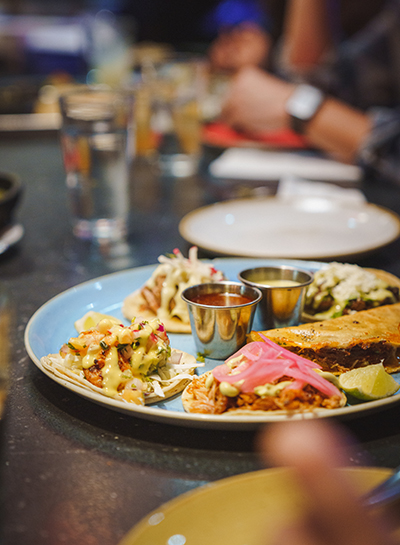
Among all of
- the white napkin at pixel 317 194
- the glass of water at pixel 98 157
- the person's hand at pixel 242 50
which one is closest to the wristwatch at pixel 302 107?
the white napkin at pixel 317 194

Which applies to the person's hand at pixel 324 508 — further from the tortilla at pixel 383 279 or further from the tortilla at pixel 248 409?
the tortilla at pixel 383 279

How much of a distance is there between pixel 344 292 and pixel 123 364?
860mm

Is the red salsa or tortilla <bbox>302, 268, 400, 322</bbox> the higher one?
the red salsa

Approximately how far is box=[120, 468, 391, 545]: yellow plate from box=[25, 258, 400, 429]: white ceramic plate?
0.17 meters

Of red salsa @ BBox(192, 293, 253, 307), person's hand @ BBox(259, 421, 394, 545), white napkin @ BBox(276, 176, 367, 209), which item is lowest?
white napkin @ BBox(276, 176, 367, 209)

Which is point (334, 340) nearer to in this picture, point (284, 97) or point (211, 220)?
point (211, 220)

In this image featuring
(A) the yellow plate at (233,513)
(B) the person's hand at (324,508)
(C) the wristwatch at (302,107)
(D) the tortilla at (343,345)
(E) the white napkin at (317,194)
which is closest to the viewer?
(B) the person's hand at (324,508)

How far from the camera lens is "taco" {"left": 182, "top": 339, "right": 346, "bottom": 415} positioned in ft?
4.03

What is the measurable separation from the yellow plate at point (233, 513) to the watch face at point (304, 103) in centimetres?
391

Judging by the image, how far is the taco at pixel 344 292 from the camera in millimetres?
1873

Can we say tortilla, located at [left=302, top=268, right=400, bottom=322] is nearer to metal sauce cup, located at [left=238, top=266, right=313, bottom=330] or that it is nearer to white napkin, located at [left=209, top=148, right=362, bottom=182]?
metal sauce cup, located at [left=238, top=266, right=313, bottom=330]

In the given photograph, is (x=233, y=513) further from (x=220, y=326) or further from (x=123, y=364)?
(x=220, y=326)

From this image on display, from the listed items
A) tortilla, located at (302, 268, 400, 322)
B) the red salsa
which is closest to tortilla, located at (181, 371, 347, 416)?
the red salsa

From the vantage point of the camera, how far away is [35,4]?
35.0ft
